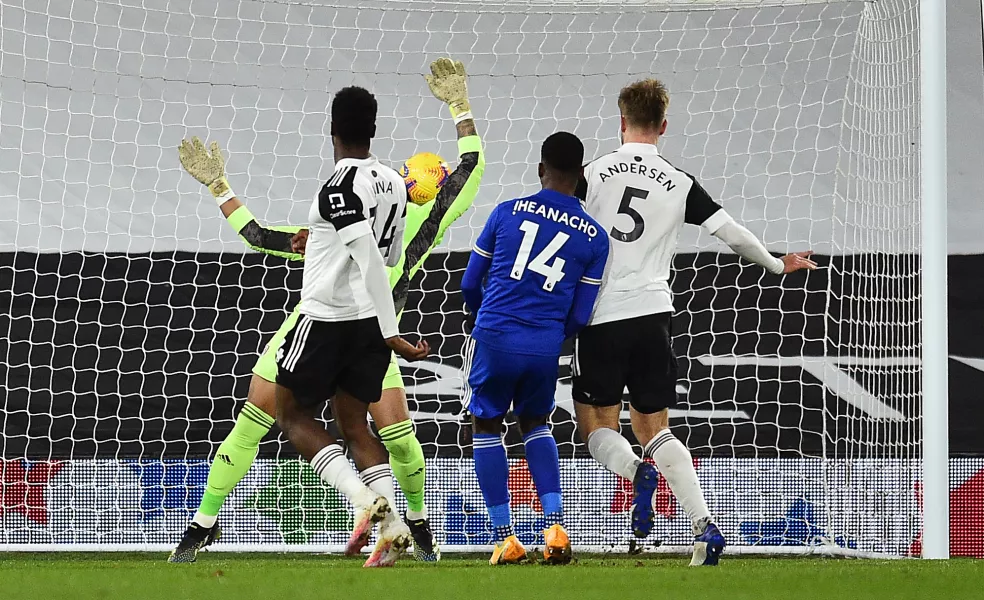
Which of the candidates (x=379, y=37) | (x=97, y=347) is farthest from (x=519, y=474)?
(x=379, y=37)

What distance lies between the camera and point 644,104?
4879 mm

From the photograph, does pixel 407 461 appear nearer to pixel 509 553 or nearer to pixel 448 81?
pixel 509 553

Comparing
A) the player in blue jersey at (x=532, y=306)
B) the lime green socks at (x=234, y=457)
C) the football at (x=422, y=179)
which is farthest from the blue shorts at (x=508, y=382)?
the football at (x=422, y=179)

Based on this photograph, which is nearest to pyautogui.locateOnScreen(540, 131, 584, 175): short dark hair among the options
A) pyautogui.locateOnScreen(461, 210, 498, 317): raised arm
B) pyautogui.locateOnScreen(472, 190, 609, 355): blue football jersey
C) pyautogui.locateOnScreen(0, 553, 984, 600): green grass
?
pyautogui.locateOnScreen(472, 190, 609, 355): blue football jersey

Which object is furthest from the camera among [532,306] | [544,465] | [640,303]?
[640,303]

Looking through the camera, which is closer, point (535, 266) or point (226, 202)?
point (535, 266)

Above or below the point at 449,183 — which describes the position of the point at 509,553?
below

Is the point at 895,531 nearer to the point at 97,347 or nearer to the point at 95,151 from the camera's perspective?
the point at 97,347

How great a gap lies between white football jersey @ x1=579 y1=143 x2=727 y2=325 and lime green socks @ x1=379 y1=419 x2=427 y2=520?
1142 mm


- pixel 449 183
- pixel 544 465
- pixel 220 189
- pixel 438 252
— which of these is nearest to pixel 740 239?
pixel 544 465

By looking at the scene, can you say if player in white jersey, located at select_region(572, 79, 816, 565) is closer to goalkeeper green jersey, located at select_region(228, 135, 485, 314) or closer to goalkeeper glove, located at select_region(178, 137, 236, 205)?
goalkeeper green jersey, located at select_region(228, 135, 485, 314)

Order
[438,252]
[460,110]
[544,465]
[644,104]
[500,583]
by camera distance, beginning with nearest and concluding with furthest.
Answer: [500,583], [544,465], [644,104], [460,110], [438,252]

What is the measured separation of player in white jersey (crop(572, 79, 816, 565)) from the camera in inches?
188

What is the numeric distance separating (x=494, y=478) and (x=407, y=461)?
0.90m
